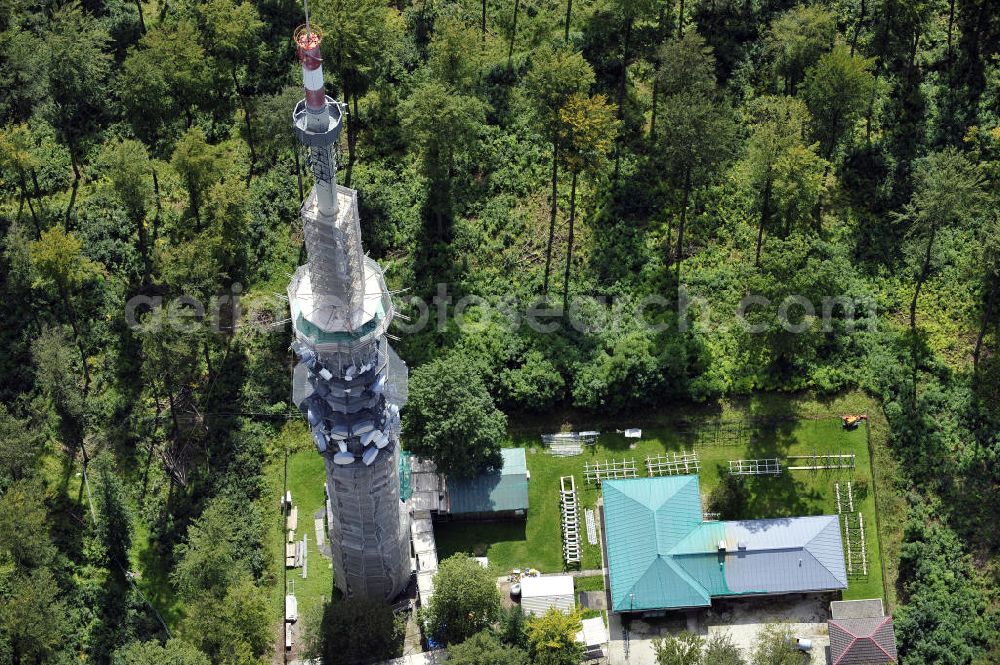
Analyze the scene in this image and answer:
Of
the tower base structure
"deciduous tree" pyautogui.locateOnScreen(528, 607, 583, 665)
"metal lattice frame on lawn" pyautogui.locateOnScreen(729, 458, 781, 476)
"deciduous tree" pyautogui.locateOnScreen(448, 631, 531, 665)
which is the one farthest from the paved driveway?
the tower base structure

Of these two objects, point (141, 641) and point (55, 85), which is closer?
point (141, 641)

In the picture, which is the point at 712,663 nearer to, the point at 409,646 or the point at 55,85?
the point at 409,646

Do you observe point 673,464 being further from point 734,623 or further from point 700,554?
point 734,623

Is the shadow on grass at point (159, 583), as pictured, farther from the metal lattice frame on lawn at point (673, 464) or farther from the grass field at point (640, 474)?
the metal lattice frame on lawn at point (673, 464)

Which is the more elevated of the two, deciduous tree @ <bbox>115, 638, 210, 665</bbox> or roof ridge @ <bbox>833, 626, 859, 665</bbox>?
deciduous tree @ <bbox>115, 638, 210, 665</bbox>

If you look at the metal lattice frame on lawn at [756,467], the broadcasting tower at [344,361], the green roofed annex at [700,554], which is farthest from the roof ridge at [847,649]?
the broadcasting tower at [344,361]

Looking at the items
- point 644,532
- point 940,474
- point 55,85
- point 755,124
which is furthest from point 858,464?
point 55,85

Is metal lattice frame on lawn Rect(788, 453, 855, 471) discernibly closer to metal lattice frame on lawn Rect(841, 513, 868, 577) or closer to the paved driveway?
metal lattice frame on lawn Rect(841, 513, 868, 577)
